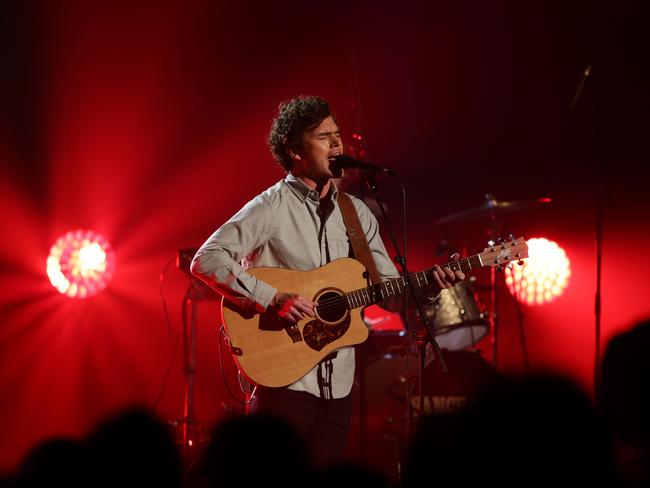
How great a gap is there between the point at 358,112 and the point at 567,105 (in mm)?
2775

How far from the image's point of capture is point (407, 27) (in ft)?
27.5

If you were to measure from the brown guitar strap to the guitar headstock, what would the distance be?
68cm

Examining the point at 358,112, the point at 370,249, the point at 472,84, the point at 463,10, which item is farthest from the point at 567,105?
the point at 370,249

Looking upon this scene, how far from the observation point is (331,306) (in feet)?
13.3

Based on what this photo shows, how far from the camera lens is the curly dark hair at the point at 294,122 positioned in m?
4.39

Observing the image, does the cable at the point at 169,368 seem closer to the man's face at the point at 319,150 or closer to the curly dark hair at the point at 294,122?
the curly dark hair at the point at 294,122

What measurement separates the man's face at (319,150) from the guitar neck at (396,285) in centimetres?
77

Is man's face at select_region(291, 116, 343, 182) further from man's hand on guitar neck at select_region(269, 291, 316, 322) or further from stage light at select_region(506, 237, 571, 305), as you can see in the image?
stage light at select_region(506, 237, 571, 305)

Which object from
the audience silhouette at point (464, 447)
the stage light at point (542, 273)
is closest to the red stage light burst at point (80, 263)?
the stage light at point (542, 273)

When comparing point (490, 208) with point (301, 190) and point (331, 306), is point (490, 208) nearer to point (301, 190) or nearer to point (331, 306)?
point (301, 190)

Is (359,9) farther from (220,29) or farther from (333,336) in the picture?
(333,336)

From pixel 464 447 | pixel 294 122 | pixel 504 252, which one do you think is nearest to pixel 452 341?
pixel 504 252

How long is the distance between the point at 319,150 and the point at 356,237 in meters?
0.61

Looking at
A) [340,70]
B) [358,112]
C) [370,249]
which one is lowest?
[370,249]
